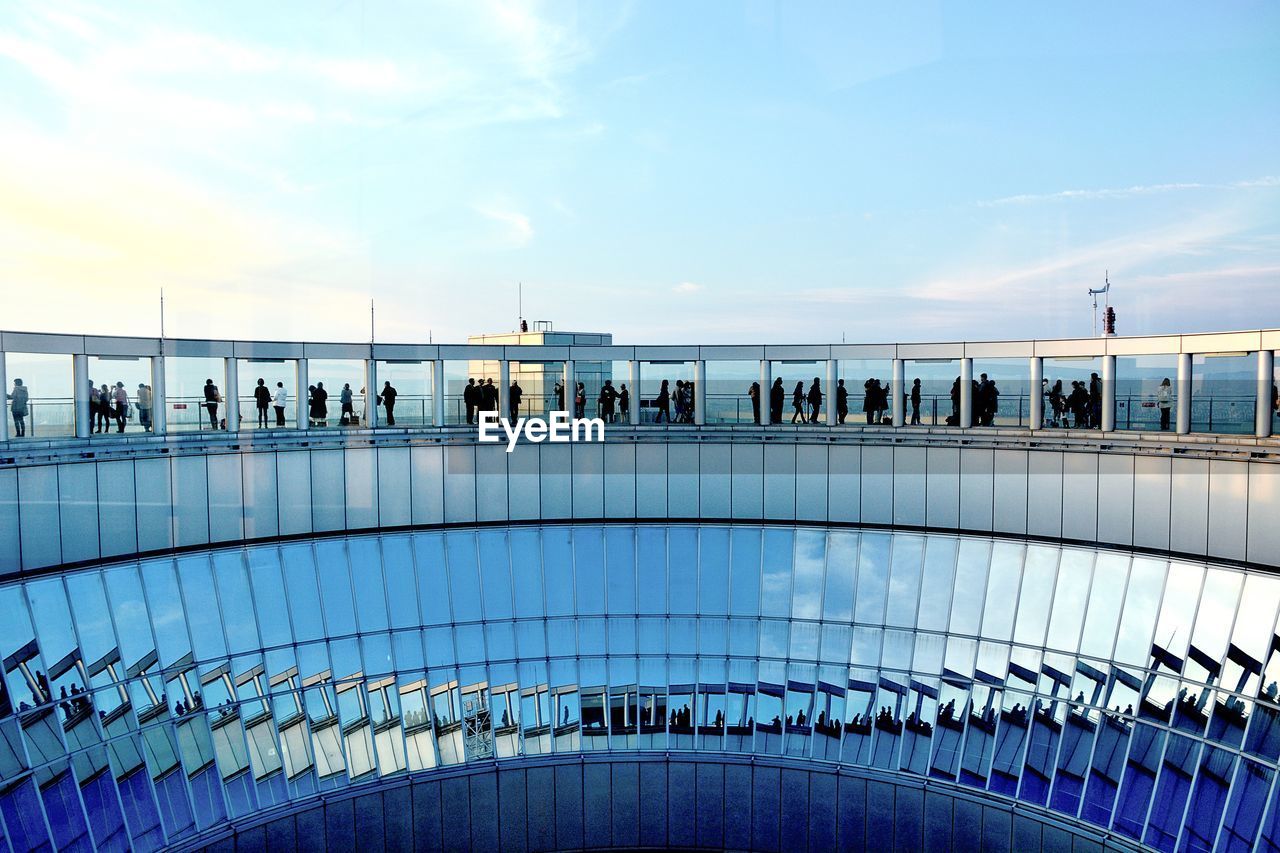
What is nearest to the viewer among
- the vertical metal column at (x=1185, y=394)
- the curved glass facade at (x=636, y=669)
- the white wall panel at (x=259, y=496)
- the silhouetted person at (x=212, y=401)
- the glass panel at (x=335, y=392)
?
the curved glass facade at (x=636, y=669)

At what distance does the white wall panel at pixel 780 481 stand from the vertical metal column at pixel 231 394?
11955 mm

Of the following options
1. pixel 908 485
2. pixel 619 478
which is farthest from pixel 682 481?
pixel 908 485

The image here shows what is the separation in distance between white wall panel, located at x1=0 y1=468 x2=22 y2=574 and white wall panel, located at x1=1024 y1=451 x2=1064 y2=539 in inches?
785

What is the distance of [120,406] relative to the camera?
20.3 meters

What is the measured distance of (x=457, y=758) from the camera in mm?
22031

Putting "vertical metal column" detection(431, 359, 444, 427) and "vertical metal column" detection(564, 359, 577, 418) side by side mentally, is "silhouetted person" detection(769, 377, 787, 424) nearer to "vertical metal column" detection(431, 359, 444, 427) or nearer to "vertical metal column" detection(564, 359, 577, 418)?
"vertical metal column" detection(564, 359, 577, 418)

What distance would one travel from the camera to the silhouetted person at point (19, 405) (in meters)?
18.5

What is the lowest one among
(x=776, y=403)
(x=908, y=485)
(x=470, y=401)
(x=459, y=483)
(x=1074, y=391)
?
(x=908, y=485)

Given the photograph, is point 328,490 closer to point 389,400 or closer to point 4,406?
point 389,400

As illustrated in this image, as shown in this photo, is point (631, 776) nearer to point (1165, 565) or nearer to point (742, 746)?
point (742, 746)

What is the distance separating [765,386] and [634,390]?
3.19 m

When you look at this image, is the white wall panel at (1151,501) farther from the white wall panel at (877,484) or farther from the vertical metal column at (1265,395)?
the white wall panel at (877,484)

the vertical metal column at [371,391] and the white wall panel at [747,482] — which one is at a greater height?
the vertical metal column at [371,391]

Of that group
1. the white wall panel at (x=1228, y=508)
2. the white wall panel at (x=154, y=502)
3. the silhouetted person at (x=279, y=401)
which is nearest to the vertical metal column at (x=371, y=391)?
the silhouetted person at (x=279, y=401)
